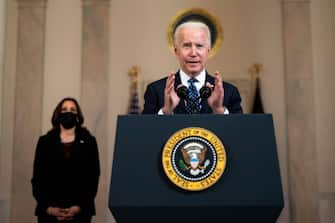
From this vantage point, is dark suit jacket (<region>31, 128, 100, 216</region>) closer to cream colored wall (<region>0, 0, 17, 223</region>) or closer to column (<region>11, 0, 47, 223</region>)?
column (<region>11, 0, 47, 223</region>)

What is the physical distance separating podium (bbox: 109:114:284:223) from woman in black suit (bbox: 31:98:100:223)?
3.10 metres

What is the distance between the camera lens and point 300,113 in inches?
306

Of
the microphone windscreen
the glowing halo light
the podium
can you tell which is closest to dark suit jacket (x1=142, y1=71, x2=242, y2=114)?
the glowing halo light

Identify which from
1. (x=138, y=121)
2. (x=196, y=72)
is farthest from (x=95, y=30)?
(x=138, y=121)

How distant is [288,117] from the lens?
7.79 meters

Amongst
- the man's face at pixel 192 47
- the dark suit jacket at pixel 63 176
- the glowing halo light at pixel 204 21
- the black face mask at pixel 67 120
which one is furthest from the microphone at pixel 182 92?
the black face mask at pixel 67 120

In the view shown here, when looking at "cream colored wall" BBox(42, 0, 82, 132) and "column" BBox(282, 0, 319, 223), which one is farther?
"cream colored wall" BBox(42, 0, 82, 132)

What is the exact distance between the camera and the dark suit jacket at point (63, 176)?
488cm

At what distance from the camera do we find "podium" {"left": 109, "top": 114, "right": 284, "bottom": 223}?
1.88 meters

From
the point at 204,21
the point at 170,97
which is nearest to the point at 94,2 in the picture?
the point at 204,21

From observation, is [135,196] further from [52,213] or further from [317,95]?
[317,95]

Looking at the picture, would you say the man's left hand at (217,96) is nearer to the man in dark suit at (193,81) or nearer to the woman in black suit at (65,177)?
the man in dark suit at (193,81)

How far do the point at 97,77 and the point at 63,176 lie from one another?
3342 millimetres

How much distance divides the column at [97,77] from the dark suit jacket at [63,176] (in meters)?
2.64
